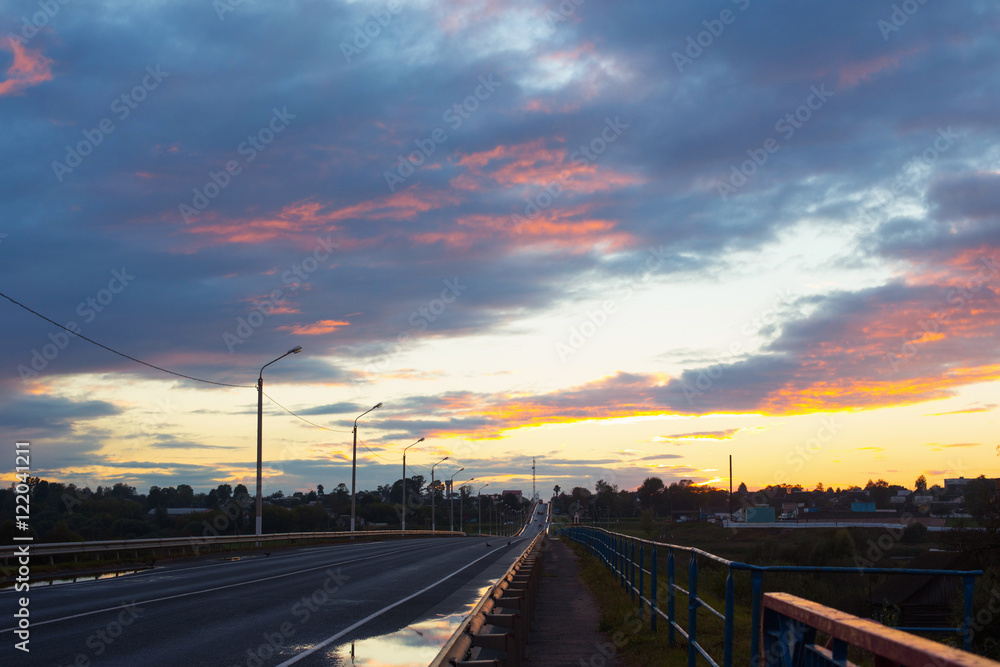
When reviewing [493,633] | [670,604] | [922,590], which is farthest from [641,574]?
[922,590]

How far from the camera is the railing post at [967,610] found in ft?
19.8

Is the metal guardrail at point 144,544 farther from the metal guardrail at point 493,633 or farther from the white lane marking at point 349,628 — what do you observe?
the metal guardrail at point 493,633

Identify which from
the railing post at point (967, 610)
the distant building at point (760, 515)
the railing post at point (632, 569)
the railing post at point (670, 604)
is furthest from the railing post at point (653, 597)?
the distant building at point (760, 515)

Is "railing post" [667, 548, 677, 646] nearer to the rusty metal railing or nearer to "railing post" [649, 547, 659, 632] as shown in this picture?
"railing post" [649, 547, 659, 632]

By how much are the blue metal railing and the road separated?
310 centimetres

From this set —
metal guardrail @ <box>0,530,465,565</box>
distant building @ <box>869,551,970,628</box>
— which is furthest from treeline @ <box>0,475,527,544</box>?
distant building @ <box>869,551,970,628</box>

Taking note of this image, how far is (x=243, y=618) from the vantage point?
→ 12.9 m

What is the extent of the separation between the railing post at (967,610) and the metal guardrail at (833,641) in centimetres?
313

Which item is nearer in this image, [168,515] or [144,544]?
[144,544]

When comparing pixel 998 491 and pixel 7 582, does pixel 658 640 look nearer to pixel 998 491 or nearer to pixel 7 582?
pixel 7 582

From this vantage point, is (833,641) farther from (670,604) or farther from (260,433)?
(260,433)

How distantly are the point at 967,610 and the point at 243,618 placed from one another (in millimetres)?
10338

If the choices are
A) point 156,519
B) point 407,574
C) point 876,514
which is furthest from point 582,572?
point 876,514

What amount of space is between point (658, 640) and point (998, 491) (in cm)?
2824
